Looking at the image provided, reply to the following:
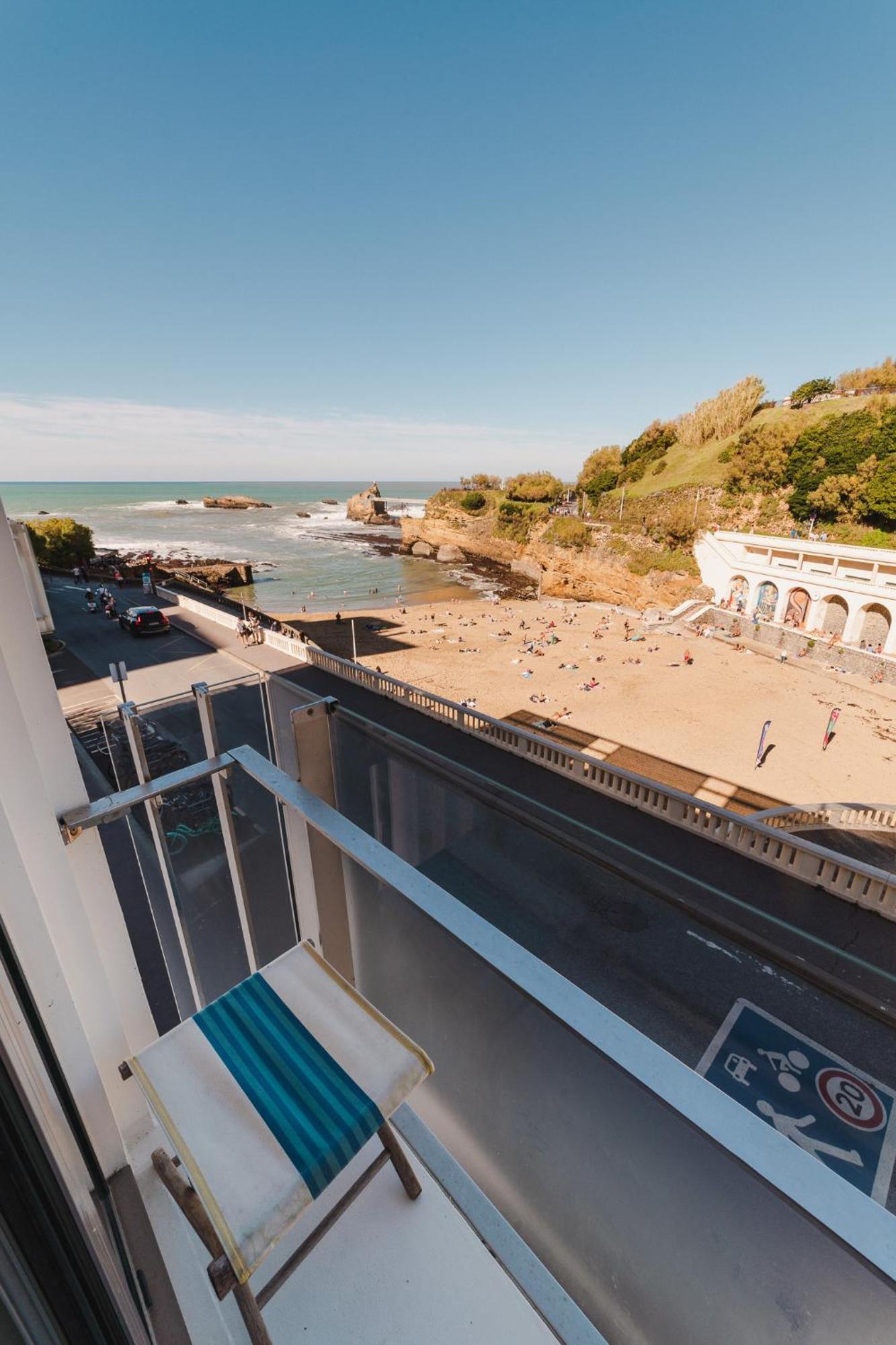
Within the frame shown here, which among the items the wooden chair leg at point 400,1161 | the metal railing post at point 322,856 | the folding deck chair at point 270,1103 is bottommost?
the wooden chair leg at point 400,1161

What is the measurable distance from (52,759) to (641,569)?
153 ft

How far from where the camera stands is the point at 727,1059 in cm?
593

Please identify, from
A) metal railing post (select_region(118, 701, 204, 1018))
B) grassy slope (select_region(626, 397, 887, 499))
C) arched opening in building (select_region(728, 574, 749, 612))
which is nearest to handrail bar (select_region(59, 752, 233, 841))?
metal railing post (select_region(118, 701, 204, 1018))

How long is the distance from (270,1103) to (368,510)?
10904 cm

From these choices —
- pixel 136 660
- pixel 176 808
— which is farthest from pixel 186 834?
pixel 136 660

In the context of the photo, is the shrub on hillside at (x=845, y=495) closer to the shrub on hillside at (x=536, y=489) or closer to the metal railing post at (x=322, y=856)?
the shrub on hillside at (x=536, y=489)

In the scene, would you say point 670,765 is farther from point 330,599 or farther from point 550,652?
point 330,599

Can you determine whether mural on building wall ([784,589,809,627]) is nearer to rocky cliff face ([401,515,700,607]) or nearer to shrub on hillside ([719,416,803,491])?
rocky cliff face ([401,515,700,607])

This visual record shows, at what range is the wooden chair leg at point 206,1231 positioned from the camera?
159cm

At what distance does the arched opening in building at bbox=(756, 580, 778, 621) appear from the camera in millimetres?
33312

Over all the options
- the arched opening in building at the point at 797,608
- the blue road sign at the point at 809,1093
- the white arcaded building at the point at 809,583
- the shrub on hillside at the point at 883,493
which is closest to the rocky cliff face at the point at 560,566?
the white arcaded building at the point at 809,583

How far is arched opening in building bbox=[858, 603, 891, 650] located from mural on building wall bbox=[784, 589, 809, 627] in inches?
126

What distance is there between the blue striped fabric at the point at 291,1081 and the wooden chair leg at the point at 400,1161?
0.20 meters

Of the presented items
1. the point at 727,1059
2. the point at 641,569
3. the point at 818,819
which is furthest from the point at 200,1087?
the point at 641,569
